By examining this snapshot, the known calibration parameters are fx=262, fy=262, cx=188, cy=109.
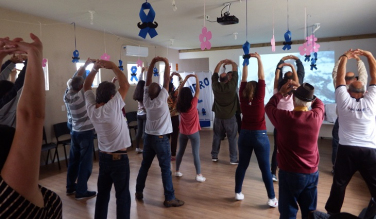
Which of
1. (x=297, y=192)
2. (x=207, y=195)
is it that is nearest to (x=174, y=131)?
(x=207, y=195)

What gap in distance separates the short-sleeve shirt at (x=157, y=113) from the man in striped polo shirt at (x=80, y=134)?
921mm

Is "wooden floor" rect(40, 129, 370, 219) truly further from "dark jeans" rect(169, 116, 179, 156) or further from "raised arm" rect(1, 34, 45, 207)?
"raised arm" rect(1, 34, 45, 207)

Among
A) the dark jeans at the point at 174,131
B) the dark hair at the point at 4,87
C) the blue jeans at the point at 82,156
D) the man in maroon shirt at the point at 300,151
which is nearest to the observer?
the dark hair at the point at 4,87

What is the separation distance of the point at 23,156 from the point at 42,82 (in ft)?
0.75

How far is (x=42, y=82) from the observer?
0.81m

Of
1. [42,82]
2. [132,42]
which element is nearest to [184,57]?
[132,42]

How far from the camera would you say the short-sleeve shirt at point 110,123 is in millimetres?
2316

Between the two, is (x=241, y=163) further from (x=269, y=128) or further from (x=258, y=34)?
(x=269, y=128)

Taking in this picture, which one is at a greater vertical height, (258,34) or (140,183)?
(258,34)

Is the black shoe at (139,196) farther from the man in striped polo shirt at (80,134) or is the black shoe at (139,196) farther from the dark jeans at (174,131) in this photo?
the dark jeans at (174,131)

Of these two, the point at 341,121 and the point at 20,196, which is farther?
the point at 341,121

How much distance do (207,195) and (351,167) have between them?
178 cm

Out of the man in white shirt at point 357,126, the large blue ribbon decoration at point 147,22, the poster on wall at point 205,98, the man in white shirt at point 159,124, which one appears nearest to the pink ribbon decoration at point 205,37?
the man in white shirt at point 159,124

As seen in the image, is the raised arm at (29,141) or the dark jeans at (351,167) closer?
the raised arm at (29,141)
